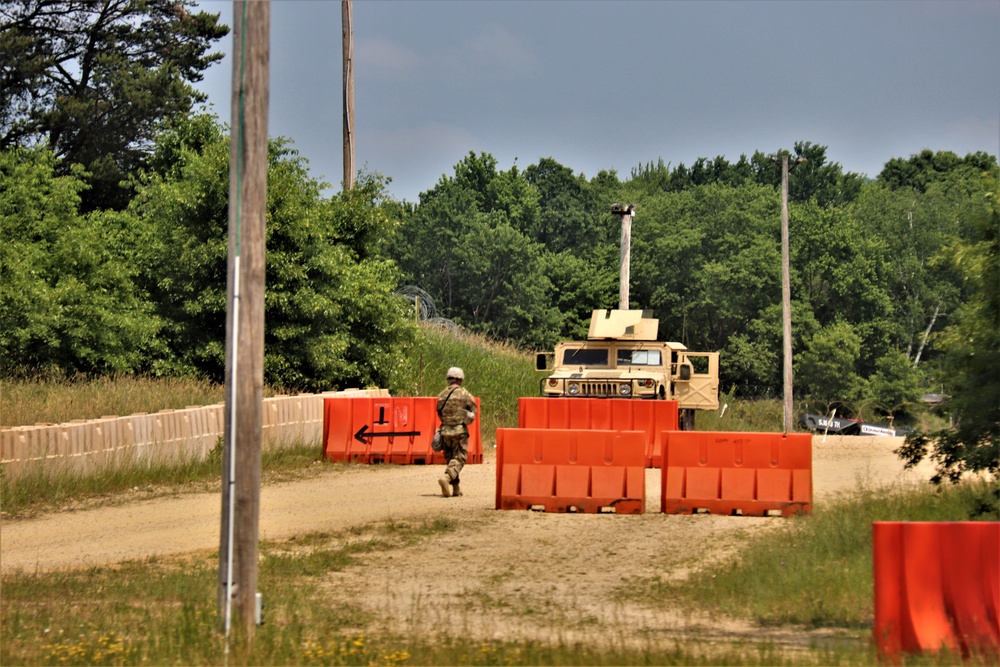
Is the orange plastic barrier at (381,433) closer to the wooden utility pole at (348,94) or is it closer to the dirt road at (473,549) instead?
the dirt road at (473,549)

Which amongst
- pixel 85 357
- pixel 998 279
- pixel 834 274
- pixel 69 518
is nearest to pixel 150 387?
pixel 85 357

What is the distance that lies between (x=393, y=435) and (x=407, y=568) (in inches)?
406

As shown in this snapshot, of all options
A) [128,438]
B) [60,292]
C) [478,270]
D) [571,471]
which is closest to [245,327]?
[571,471]

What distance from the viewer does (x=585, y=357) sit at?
27.4m

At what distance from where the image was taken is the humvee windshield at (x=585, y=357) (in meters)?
27.3

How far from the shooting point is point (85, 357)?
2772 cm

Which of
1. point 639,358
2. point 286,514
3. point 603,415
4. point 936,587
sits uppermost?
point 639,358

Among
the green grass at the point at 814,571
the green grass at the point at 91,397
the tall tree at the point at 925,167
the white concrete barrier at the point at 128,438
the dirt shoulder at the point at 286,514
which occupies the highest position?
the tall tree at the point at 925,167

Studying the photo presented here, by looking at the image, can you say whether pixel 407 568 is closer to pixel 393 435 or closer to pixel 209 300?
pixel 393 435

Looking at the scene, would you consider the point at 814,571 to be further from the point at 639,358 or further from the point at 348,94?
the point at 348,94

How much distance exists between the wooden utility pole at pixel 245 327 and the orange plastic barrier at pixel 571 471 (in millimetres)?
7574

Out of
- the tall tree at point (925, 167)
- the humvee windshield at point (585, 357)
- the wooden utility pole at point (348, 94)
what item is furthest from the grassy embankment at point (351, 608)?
the tall tree at point (925, 167)

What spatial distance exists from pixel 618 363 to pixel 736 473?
34.0 feet

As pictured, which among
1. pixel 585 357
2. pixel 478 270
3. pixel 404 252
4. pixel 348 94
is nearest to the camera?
pixel 585 357
